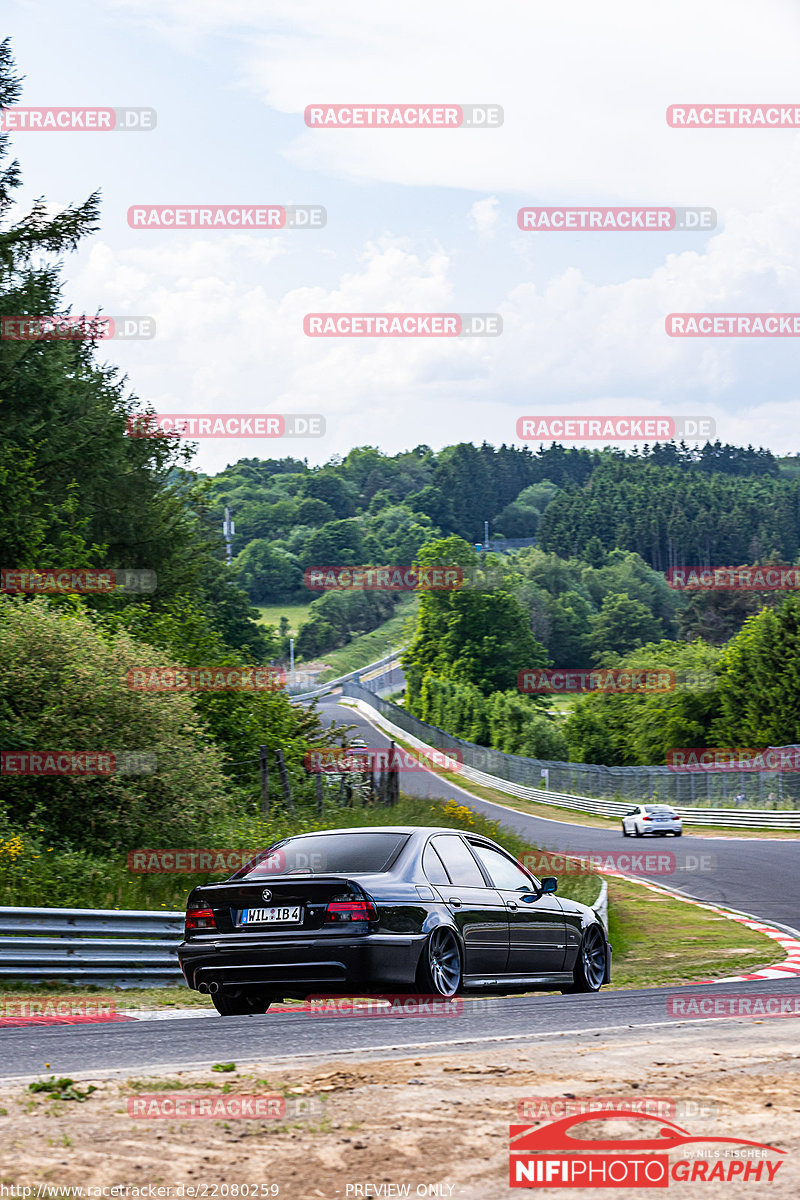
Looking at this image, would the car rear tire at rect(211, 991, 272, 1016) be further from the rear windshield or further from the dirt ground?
the dirt ground

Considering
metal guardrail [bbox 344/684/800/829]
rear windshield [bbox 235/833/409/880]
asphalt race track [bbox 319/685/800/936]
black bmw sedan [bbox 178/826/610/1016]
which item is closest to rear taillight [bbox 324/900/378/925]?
black bmw sedan [bbox 178/826/610/1016]

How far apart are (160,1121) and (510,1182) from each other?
4.74 feet

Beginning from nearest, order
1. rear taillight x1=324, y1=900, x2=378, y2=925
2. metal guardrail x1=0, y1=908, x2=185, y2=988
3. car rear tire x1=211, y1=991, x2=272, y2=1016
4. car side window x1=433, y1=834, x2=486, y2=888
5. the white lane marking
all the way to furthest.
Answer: rear taillight x1=324, y1=900, x2=378, y2=925 < car rear tire x1=211, y1=991, x2=272, y2=1016 < car side window x1=433, y1=834, x2=486, y2=888 < metal guardrail x1=0, y1=908, x2=185, y2=988 < the white lane marking

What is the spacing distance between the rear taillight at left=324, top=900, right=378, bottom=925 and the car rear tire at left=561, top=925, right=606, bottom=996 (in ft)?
10.3

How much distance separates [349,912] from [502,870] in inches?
87.9

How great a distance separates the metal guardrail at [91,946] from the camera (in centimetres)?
1104

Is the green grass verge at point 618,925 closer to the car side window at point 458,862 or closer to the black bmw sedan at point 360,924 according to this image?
the black bmw sedan at point 360,924

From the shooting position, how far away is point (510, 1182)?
4.49m

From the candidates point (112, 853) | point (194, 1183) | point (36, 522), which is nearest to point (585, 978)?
point (112, 853)

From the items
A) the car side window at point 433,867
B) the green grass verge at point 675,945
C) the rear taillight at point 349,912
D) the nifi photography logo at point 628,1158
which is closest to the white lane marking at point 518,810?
the green grass verge at point 675,945

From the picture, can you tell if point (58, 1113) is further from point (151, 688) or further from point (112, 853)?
point (151, 688)

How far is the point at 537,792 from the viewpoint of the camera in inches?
2675

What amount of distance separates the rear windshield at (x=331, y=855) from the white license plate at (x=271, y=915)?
0.36 metres

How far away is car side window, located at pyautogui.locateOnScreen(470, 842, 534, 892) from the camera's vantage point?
10.6 meters
